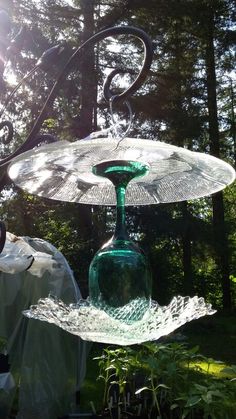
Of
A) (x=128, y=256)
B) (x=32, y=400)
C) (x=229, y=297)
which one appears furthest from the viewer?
(x=229, y=297)

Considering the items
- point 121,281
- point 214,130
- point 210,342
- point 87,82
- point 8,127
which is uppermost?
point 87,82

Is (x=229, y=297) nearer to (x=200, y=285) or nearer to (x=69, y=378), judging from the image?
(x=200, y=285)

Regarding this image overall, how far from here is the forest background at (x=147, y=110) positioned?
9422 mm

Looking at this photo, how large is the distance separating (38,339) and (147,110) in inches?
266

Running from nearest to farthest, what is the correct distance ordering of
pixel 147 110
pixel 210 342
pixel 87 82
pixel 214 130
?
pixel 210 342, pixel 87 82, pixel 147 110, pixel 214 130

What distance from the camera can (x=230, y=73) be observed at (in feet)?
43.5

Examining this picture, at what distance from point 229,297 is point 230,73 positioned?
19.4ft

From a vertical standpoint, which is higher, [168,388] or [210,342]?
[168,388]

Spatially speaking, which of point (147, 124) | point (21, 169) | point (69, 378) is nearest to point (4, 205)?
point (147, 124)

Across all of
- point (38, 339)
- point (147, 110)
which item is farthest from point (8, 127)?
point (147, 110)

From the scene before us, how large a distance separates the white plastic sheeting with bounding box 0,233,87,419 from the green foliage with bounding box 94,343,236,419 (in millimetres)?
1286

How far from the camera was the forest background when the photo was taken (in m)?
9.42

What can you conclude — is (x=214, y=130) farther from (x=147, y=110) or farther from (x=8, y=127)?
(x=8, y=127)

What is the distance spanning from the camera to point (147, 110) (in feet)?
35.3
